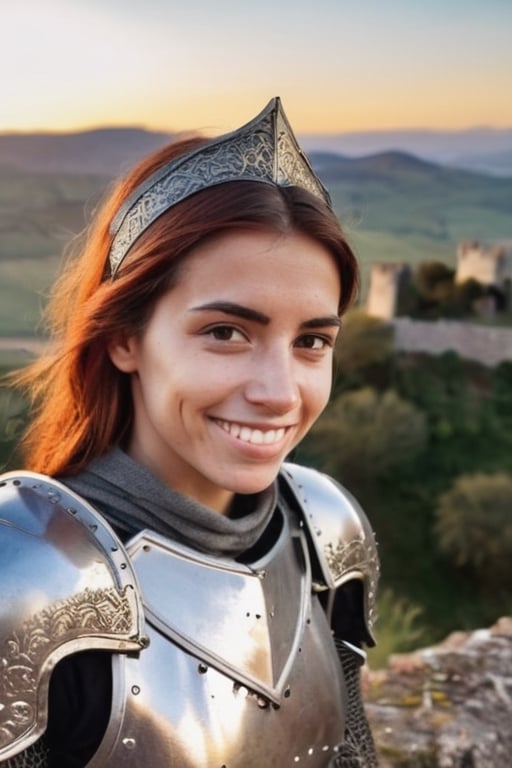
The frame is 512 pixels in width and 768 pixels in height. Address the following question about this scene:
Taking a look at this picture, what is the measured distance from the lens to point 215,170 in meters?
1.08

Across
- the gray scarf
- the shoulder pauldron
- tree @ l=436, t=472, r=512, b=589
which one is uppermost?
the gray scarf

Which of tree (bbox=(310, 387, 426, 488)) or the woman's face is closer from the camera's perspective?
the woman's face

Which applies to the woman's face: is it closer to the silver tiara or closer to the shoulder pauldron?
the silver tiara

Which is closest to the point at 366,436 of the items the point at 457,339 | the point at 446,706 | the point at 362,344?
the point at 362,344

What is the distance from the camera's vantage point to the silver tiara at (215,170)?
108 centimetres

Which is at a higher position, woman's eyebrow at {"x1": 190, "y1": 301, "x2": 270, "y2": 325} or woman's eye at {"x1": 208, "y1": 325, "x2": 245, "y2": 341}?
woman's eyebrow at {"x1": 190, "y1": 301, "x2": 270, "y2": 325}

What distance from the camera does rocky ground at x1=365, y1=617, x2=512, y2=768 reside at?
2000 millimetres

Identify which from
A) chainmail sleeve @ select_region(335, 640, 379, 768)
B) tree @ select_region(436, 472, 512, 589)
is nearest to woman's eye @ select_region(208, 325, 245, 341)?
chainmail sleeve @ select_region(335, 640, 379, 768)

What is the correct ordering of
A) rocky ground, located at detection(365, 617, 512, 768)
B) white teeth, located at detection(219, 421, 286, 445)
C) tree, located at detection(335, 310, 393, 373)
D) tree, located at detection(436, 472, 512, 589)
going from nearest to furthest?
white teeth, located at detection(219, 421, 286, 445) < rocky ground, located at detection(365, 617, 512, 768) < tree, located at detection(436, 472, 512, 589) < tree, located at detection(335, 310, 393, 373)

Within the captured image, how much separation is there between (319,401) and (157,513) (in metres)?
0.23

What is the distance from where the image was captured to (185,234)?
1040 millimetres

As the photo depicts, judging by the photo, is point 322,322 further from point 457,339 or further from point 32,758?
point 457,339

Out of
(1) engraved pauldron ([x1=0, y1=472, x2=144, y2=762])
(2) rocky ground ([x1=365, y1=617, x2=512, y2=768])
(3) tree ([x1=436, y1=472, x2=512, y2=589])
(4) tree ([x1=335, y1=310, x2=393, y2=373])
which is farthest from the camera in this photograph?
(4) tree ([x1=335, y1=310, x2=393, y2=373])

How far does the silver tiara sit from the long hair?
0.05 ft
